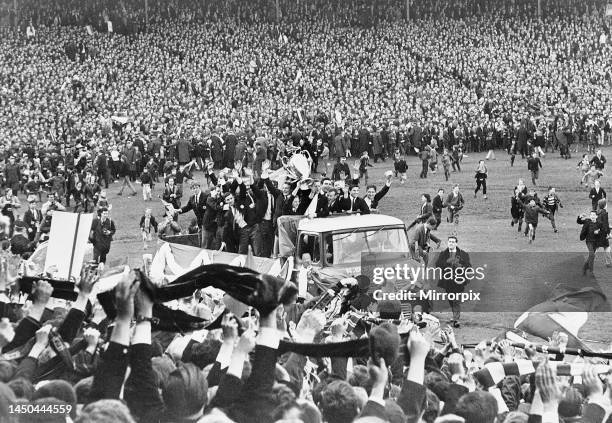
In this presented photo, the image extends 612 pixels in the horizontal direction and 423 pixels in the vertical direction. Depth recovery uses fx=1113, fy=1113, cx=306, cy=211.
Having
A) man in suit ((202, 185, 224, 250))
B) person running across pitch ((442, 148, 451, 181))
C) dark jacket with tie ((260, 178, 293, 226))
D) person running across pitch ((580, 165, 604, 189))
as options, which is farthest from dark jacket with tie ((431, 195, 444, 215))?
A: person running across pitch ((442, 148, 451, 181))

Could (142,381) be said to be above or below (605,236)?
below

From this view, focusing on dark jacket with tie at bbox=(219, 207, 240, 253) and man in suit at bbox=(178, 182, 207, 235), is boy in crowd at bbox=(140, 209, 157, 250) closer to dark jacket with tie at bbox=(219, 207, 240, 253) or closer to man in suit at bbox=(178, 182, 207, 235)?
man in suit at bbox=(178, 182, 207, 235)

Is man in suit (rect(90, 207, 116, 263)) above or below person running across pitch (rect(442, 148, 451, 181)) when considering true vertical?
below

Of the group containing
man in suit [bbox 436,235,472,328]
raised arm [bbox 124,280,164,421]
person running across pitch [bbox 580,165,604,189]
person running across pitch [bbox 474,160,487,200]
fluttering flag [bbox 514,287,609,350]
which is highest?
person running across pitch [bbox 580,165,604,189]

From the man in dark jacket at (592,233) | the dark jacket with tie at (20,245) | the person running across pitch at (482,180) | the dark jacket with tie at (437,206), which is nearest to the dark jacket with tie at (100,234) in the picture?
the dark jacket with tie at (20,245)

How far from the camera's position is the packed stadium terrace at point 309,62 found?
139 ft

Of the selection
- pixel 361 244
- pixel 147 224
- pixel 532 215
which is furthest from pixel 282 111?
pixel 361 244

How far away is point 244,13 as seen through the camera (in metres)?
46.5

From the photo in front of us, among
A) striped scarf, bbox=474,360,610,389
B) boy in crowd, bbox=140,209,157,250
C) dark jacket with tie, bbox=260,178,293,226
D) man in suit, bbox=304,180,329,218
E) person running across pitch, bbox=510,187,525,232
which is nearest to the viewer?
striped scarf, bbox=474,360,610,389

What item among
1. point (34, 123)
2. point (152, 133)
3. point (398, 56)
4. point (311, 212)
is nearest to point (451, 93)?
point (398, 56)

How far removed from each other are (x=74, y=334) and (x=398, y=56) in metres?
41.7

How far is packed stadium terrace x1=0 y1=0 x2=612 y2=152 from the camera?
1673 inches

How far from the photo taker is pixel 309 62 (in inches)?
1822

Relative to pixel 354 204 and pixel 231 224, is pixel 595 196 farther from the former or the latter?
pixel 231 224
